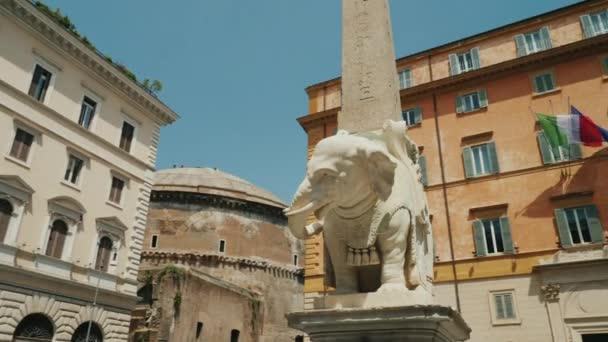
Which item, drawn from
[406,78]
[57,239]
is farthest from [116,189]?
[406,78]

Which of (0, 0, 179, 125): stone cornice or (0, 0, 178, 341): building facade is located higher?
(0, 0, 179, 125): stone cornice

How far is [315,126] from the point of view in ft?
70.2

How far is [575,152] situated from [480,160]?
303 cm

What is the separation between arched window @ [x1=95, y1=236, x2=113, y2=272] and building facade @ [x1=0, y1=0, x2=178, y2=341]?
4 centimetres

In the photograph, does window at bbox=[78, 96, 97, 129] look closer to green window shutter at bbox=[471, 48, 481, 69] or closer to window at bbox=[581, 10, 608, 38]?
green window shutter at bbox=[471, 48, 481, 69]

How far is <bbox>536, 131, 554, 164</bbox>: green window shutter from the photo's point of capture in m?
16.1

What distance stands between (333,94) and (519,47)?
25.7 ft

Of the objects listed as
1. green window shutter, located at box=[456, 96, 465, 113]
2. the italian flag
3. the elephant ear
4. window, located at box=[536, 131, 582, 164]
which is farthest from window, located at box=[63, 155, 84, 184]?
window, located at box=[536, 131, 582, 164]

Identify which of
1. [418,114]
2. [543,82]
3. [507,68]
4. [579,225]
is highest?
[507,68]

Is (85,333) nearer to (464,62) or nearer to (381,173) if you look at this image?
(381,173)

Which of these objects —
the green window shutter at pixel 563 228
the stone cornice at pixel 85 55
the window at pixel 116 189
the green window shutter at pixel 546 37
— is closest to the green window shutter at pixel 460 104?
the green window shutter at pixel 546 37

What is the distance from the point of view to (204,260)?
33656 millimetres

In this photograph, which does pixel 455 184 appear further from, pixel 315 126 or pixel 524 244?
pixel 315 126

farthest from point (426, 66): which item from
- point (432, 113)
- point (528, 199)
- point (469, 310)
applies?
point (469, 310)
